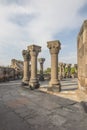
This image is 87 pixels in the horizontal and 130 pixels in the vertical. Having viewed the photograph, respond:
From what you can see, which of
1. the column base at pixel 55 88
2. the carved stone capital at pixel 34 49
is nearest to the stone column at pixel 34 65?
→ the carved stone capital at pixel 34 49

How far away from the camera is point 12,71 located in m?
24.8

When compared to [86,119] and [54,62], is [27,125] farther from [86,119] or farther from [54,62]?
[54,62]

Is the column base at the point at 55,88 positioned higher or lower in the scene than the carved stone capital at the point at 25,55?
lower

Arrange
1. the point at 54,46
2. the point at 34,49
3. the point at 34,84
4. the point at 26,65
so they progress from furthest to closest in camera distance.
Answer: the point at 26,65, the point at 34,49, the point at 34,84, the point at 54,46

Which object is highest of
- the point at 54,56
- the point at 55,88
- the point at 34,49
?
the point at 34,49

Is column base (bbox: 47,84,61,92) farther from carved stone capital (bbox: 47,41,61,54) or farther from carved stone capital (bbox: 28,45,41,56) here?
carved stone capital (bbox: 28,45,41,56)

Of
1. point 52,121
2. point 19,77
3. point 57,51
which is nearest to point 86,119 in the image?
point 52,121

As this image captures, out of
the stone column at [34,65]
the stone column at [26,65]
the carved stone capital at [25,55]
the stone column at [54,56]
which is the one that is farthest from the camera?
the carved stone capital at [25,55]

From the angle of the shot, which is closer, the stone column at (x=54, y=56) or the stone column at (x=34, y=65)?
the stone column at (x=54, y=56)

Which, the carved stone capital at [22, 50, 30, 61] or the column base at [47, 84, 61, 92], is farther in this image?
the carved stone capital at [22, 50, 30, 61]

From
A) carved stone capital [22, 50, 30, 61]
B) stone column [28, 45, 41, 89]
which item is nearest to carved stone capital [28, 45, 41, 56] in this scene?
stone column [28, 45, 41, 89]

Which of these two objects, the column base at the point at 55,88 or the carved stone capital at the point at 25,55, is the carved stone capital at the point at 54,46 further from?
the carved stone capital at the point at 25,55

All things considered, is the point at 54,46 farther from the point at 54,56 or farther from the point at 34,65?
the point at 34,65

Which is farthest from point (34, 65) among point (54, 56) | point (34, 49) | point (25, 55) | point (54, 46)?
point (54, 46)
